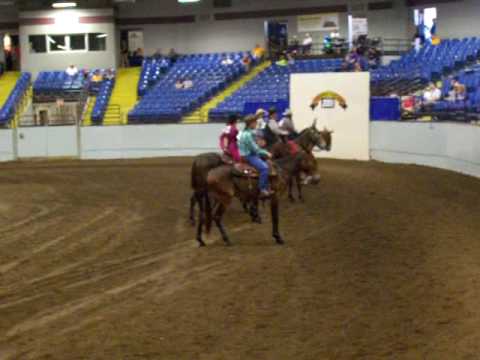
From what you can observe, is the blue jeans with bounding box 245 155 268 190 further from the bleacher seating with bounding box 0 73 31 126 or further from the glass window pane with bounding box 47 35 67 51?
the glass window pane with bounding box 47 35 67 51

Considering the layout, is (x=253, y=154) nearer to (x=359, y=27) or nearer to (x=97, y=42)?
(x=359, y=27)

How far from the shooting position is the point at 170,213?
65.5 ft

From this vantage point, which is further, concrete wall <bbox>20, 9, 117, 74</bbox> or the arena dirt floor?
concrete wall <bbox>20, 9, 117, 74</bbox>

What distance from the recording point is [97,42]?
4878 cm

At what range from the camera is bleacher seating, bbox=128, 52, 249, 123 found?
1548 inches

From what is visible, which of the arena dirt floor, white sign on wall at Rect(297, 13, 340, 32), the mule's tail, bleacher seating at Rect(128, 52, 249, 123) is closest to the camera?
the arena dirt floor

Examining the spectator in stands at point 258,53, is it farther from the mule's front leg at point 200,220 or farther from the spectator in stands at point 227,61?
the mule's front leg at point 200,220

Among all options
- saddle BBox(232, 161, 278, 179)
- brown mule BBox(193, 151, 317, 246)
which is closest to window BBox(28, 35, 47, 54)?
brown mule BBox(193, 151, 317, 246)

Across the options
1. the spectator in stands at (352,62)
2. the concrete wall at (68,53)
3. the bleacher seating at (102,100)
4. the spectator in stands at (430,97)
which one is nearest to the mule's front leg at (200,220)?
the spectator in stands at (430,97)

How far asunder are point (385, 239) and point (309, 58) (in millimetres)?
28078

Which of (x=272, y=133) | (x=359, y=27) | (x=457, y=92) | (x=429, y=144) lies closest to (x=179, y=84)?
(x=359, y=27)

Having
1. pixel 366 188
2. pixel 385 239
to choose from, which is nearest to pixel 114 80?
pixel 366 188

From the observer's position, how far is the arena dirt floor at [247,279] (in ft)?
31.3

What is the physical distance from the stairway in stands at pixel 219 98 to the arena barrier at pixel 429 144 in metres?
9.71
